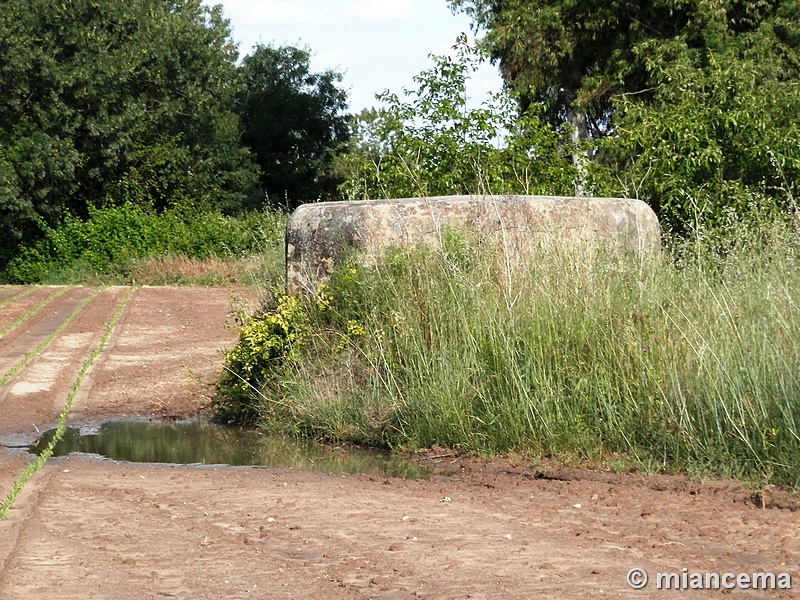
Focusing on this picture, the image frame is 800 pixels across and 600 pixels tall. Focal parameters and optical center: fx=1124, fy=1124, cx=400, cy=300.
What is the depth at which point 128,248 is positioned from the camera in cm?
2853

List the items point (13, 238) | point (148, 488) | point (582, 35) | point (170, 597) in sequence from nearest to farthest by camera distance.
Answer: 1. point (170, 597)
2. point (148, 488)
3. point (582, 35)
4. point (13, 238)

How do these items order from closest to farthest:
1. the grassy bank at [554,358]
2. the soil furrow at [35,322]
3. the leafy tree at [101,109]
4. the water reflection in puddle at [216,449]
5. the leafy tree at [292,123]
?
the grassy bank at [554,358] → the water reflection in puddle at [216,449] → the soil furrow at [35,322] → the leafy tree at [101,109] → the leafy tree at [292,123]

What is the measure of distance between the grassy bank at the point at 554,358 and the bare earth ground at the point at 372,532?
39 centimetres

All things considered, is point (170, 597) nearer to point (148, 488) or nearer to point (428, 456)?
point (148, 488)

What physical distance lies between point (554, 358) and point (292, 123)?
3338 centimetres

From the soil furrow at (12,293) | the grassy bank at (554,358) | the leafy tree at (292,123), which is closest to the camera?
the grassy bank at (554,358)

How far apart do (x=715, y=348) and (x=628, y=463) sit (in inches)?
37.7

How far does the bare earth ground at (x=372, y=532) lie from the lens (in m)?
4.73

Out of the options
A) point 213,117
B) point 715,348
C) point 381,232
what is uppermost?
point 213,117

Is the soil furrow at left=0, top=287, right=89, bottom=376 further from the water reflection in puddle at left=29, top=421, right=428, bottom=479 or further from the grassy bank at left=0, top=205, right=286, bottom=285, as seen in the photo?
the grassy bank at left=0, top=205, right=286, bottom=285

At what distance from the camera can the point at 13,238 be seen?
30094mm

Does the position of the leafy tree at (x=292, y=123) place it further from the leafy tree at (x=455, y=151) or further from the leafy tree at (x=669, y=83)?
the leafy tree at (x=455, y=151)

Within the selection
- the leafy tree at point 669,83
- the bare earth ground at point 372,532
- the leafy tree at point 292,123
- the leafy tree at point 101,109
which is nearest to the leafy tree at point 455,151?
the leafy tree at point 669,83

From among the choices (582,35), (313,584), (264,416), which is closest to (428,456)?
(264,416)
